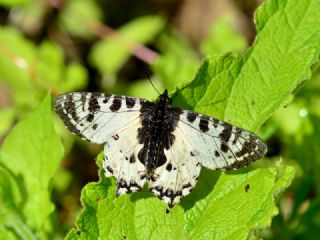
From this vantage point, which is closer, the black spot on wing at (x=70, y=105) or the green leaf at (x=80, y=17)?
the black spot on wing at (x=70, y=105)

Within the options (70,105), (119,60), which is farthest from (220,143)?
(119,60)

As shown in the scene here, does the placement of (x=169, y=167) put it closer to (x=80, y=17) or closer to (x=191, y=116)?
(x=191, y=116)

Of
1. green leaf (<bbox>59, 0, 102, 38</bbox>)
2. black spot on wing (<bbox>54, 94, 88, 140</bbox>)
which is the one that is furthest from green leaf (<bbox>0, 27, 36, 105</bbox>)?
black spot on wing (<bbox>54, 94, 88, 140</bbox>)

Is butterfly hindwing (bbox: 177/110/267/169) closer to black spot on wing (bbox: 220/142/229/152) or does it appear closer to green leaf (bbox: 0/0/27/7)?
black spot on wing (bbox: 220/142/229/152)

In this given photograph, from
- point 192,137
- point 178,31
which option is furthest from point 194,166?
point 178,31

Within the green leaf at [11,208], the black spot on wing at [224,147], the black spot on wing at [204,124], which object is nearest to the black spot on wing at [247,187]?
the black spot on wing at [224,147]

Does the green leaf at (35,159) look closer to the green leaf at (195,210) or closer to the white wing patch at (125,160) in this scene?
the white wing patch at (125,160)

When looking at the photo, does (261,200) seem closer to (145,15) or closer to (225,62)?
(225,62)
